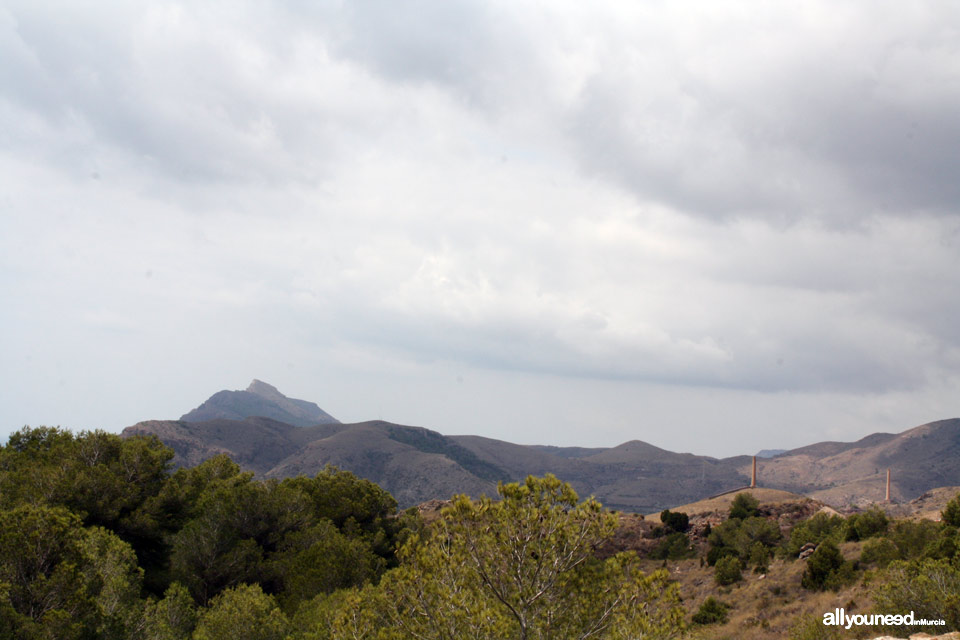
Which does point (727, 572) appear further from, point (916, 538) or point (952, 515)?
point (952, 515)

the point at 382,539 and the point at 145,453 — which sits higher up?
the point at 145,453

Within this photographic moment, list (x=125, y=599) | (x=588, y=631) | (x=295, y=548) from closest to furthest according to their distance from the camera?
(x=588, y=631) < (x=125, y=599) < (x=295, y=548)

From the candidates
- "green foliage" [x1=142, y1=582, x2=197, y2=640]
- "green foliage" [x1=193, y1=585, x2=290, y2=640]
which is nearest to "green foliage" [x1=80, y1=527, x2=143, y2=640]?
"green foliage" [x1=142, y1=582, x2=197, y2=640]

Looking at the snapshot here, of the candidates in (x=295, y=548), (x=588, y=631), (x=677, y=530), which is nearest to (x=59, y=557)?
(x=588, y=631)

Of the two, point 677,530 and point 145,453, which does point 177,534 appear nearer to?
point 145,453

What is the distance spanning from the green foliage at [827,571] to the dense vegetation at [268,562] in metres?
27.2

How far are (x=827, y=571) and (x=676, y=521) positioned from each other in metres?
33.5

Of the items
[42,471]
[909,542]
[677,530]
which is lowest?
[677,530]

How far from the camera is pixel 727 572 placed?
4659 cm

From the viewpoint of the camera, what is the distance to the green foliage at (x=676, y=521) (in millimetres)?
69812

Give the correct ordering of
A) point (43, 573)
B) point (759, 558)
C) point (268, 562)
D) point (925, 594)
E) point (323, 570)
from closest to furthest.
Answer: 1. point (43, 573)
2. point (925, 594)
3. point (323, 570)
4. point (268, 562)
5. point (759, 558)

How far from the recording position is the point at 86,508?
31.9 m

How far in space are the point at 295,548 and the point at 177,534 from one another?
259 inches

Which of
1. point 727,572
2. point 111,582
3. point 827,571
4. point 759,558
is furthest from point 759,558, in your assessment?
point 111,582
